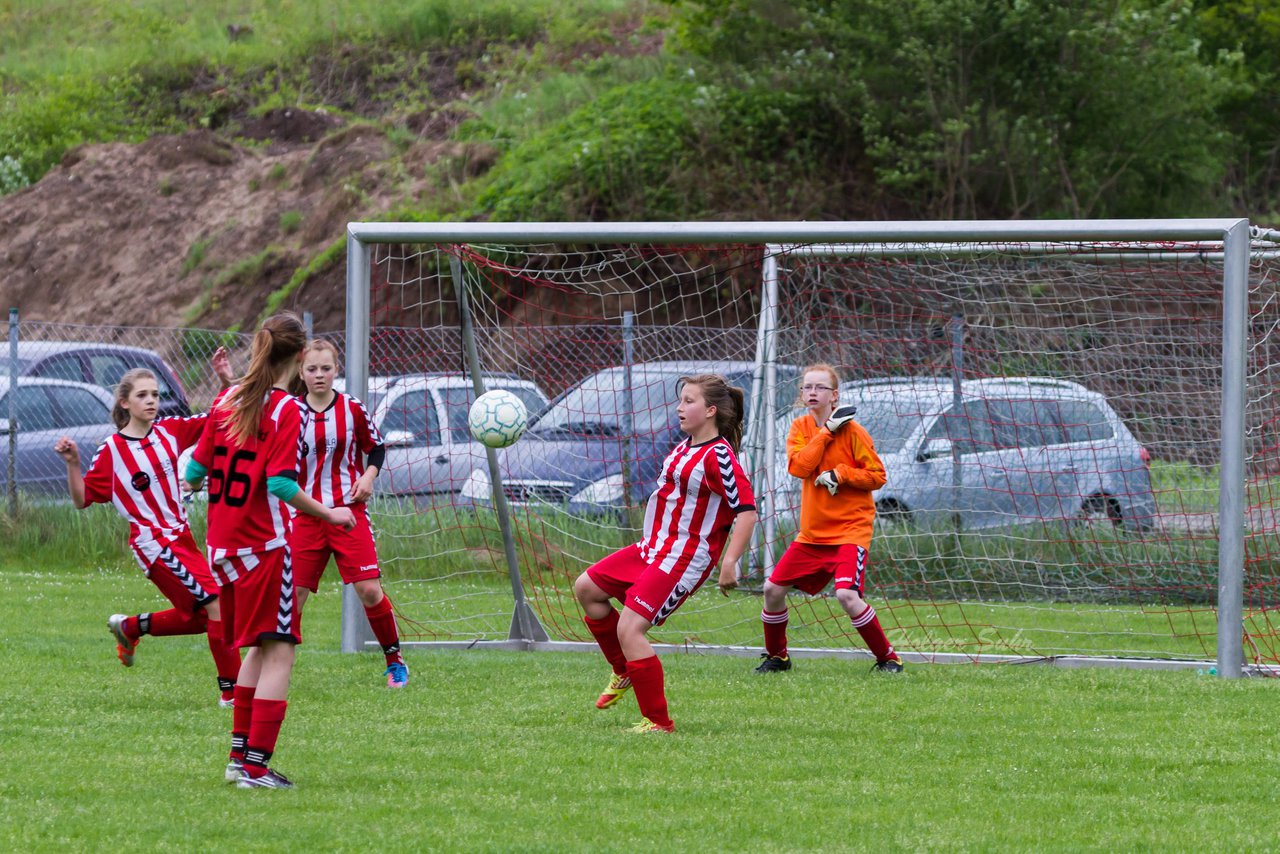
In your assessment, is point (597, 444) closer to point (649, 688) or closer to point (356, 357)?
point (356, 357)

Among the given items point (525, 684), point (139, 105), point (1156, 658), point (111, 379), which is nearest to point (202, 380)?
point (111, 379)

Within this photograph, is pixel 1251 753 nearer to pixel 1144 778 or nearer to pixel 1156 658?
pixel 1144 778

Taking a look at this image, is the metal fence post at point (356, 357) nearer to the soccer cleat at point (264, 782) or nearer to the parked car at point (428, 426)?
the parked car at point (428, 426)

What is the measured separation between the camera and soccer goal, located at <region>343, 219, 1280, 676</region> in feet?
31.1

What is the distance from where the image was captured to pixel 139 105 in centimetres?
2914

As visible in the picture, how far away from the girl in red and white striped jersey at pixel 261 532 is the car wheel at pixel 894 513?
21.5 ft

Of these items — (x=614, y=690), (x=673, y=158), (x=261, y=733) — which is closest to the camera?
(x=261, y=733)

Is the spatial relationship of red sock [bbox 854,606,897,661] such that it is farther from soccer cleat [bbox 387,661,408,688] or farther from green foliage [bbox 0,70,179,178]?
green foliage [bbox 0,70,179,178]

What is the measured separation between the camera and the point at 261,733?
480 centimetres

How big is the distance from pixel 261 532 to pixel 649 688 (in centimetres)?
173

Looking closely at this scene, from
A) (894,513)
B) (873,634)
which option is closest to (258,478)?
(873,634)

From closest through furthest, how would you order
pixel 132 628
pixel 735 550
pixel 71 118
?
pixel 735 550 → pixel 132 628 → pixel 71 118

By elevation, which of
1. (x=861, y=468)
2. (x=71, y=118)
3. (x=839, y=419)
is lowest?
(x=861, y=468)

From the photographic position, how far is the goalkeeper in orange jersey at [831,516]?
7.48 m
